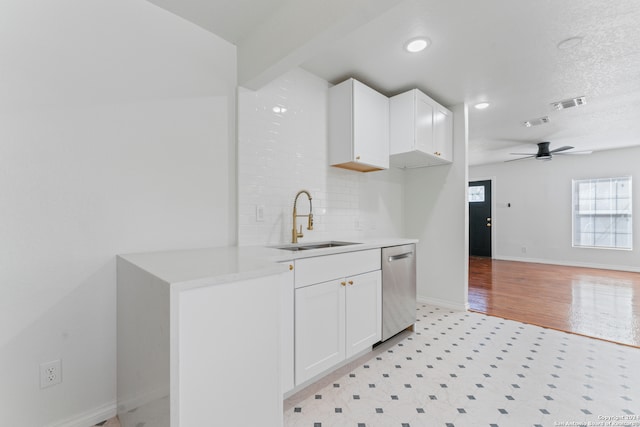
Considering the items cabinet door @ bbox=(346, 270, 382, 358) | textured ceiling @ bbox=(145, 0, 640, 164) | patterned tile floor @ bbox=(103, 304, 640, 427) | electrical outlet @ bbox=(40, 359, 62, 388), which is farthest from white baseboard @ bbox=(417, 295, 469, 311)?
electrical outlet @ bbox=(40, 359, 62, 388)

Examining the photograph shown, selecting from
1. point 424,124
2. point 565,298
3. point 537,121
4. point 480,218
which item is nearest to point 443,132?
point 424,124

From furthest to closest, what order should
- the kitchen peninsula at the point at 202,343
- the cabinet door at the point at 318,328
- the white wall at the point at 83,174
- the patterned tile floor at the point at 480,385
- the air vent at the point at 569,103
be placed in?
the air vent at the point at 569,103 < the cabinet door at the point at 318,328 < the patterned tile floor at the point at 480,385 < the white wall at the point at 83,174 < the kitchen peninsula at the point at 202,343

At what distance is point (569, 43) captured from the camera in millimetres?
2168

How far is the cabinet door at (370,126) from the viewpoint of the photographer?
2631 mm

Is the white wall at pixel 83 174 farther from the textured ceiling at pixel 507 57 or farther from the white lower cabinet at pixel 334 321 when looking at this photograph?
the textured ceiling at pixel 507 57

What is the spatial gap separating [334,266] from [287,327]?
0.51m

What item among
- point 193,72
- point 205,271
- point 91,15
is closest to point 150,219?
point 205,271

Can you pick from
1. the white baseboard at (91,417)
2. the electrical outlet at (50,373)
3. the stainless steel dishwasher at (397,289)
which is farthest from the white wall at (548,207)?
the electrical outlet at (50,373)

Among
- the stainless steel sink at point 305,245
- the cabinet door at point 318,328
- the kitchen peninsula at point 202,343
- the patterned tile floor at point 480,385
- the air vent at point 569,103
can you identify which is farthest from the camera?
the air vent at point 569,103

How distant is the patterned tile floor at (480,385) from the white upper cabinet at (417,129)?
1.81m

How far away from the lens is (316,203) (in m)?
2.65

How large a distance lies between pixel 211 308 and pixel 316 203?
1.76 metres

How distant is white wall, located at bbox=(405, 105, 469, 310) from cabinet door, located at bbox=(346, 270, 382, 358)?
151 cm

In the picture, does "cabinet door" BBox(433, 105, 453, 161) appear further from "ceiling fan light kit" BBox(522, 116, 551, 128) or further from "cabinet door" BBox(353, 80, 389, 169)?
"ceiling fan light kit" BBox(522, 116, 551, 128)
